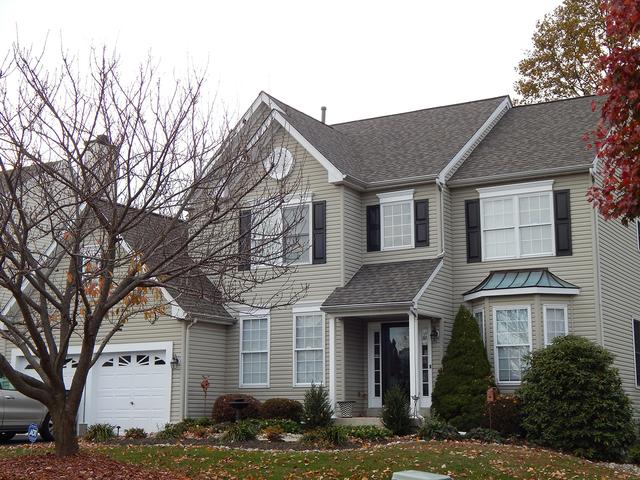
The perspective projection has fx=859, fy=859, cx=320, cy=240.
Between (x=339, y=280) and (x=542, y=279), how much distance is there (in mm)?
5225

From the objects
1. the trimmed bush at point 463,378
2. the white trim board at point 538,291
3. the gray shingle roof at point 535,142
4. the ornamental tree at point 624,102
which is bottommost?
the trimmed bush at point 463,378

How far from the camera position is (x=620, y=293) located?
22.8 metres

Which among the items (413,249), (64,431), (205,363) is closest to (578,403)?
(413,249)

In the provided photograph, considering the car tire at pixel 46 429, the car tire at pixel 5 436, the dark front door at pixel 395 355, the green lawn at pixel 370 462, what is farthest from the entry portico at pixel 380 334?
the car tire at pixel 5 436

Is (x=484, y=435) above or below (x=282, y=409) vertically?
below

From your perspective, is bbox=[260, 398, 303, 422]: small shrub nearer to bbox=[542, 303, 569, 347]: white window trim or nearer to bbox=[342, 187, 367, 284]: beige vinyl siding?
bbox=[342, 187, 367, 284]: beige vinyl siding

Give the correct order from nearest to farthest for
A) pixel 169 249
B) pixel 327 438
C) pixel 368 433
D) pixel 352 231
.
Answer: pixel 169 249
pixel 327 438
pixel 368 433
pixel 352 231

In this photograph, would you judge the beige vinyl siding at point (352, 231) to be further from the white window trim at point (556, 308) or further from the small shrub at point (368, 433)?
the white window trim at point (556, 308)

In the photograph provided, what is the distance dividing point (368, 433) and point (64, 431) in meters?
7.31

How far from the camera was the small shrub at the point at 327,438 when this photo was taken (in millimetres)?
17203

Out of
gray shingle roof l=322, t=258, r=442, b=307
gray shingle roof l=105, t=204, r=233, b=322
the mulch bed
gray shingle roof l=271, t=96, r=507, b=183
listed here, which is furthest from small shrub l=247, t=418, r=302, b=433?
gray shingle roof l=271, t=96, r=507, b=183

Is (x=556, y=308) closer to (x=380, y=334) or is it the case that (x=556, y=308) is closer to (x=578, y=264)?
(x=578, y=264)

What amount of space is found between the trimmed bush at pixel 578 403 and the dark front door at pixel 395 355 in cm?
396

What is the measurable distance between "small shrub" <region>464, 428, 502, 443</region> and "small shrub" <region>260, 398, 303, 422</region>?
4739 mm
